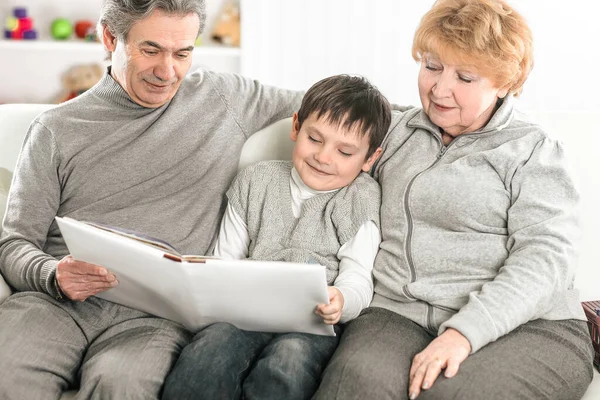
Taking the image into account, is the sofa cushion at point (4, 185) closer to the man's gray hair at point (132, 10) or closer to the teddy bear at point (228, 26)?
the man's gray hair at point (132, 10)

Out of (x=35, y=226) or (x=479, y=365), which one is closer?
(x=479, y=365)

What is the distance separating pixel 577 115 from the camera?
2.02m

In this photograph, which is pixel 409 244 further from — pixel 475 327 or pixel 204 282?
pixel 204 282

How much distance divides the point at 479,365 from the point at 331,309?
0.30 metres

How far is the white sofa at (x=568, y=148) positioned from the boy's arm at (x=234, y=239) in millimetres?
224

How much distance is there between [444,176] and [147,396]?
2.61 ft

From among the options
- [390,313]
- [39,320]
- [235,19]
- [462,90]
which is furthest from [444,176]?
[235,19]

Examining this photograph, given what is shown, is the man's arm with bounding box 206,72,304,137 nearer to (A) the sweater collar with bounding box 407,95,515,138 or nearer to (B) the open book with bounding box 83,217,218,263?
(A) the sweater collar with bounding box 407,95,515,138

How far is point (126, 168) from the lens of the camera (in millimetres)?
1855

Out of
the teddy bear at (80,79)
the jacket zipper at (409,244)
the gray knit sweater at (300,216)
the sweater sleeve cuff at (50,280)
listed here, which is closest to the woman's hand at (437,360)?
the jacket zipper at (409,244)

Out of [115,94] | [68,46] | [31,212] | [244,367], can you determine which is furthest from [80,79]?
[244,367]

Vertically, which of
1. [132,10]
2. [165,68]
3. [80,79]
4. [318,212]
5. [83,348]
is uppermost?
[132,10]

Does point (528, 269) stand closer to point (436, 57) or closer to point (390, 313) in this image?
point (390, 313)

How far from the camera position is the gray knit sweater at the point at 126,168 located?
176 cm
